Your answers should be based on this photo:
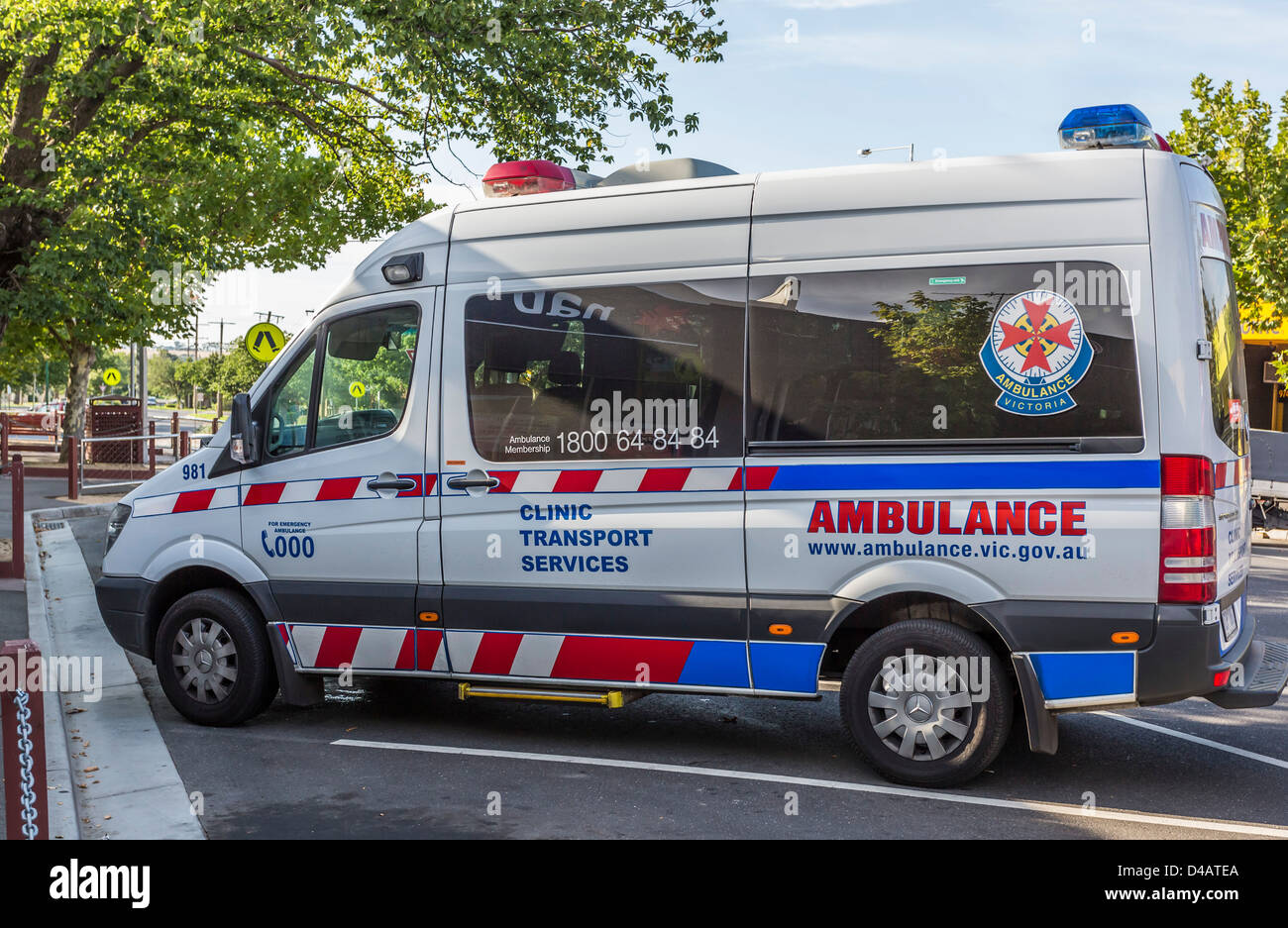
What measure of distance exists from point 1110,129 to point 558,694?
3.60 m

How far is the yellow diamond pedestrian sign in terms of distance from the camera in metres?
18.1

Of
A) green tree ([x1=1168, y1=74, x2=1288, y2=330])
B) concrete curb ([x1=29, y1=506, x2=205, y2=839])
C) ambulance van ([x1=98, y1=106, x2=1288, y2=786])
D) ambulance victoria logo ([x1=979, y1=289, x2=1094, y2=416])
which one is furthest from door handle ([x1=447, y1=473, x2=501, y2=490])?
green tree ([x1=1168, y1=74, x2=1288, y2=330])

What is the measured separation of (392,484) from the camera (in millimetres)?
6395

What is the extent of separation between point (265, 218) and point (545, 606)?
66.5 feet

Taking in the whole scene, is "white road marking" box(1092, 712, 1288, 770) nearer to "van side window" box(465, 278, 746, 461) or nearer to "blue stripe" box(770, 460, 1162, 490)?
"blue stripe" box(770, 460, 1162, 490)

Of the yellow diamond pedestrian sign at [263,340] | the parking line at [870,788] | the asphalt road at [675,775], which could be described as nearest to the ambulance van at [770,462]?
the parking line at [870,788]

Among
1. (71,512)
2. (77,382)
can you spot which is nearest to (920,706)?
(71,512)

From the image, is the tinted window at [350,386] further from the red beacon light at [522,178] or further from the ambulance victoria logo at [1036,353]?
the ambulance victoria logo at [1036,353]

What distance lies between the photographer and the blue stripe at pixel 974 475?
5.12m

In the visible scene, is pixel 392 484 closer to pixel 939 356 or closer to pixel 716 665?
pixel 716 665

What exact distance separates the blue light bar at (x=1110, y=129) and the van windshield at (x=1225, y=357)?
598 mm

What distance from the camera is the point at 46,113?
48.1 feet

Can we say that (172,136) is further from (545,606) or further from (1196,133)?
(1196,133)
